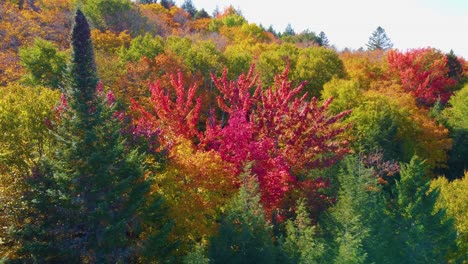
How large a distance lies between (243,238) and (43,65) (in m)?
19.2

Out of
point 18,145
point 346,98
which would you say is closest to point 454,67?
point 346,98

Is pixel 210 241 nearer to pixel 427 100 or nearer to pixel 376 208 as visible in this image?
pixel 376 208

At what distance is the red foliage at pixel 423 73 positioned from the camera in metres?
47.3

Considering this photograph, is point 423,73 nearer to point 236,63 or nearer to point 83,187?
point 236,63

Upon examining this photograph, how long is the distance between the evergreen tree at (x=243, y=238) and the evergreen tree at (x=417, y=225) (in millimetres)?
8150

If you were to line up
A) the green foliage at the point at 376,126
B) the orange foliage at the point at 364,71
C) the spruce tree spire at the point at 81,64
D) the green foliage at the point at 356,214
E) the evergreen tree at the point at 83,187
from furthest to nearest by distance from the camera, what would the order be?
the orange foliage at the point at 364,71
the green foliage at the point at 376,126
the green foliage at the point at 356,214
the evergreen tree at the point at 83,187
the spruce tree spire at the point at 81,64

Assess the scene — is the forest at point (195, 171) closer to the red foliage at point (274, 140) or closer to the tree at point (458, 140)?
the red foliage at point (274, 140)

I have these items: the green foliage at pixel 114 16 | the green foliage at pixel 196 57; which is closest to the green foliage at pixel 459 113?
the green foliage at pixel 196 57

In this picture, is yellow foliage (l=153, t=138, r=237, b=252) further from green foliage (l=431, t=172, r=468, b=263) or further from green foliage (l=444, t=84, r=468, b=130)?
green foliage (l=444, t=84, r=468, b=130)

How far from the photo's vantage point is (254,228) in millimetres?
16094

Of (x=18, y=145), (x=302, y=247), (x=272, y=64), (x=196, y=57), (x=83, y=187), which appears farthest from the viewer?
(x=272, y=64)

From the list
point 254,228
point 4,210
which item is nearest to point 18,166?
point 4,210

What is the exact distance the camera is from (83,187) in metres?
14.1

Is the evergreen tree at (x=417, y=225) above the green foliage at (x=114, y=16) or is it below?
below
